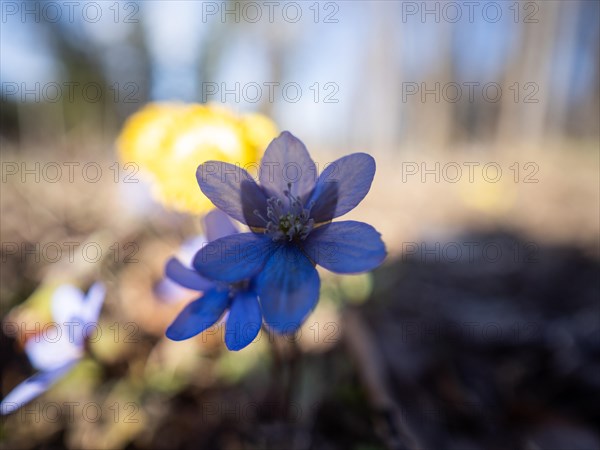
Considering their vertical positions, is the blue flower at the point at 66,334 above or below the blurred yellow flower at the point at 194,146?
below

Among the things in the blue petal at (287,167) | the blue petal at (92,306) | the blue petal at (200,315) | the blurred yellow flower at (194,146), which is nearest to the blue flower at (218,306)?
the blue petal at (200,315)

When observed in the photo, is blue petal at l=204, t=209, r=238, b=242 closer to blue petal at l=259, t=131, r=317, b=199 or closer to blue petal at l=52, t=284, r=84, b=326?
blue petal at l=259, t=131, r=317, b=199

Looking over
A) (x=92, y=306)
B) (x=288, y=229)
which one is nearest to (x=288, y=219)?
(x=288, y=229)

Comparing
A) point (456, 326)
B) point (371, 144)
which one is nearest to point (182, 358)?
point (456, 326)

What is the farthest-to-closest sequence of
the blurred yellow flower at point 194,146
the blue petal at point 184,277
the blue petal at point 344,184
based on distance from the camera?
the blurred yellow flower at point 194,146 → the blue petal at point 184,277 → the blue petal at point 344,184

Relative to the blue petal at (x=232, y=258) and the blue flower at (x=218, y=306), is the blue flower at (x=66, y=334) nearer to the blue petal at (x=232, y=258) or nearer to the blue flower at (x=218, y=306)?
the blue flower at (x=218, y=306)

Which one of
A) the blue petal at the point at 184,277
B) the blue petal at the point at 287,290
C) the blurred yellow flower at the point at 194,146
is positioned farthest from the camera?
the blurred yellow flower at the point at 194,146

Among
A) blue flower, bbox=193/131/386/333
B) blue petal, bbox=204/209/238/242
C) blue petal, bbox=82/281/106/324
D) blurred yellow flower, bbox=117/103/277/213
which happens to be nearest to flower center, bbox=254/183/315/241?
blue flower, bbox=193/131/386/333
